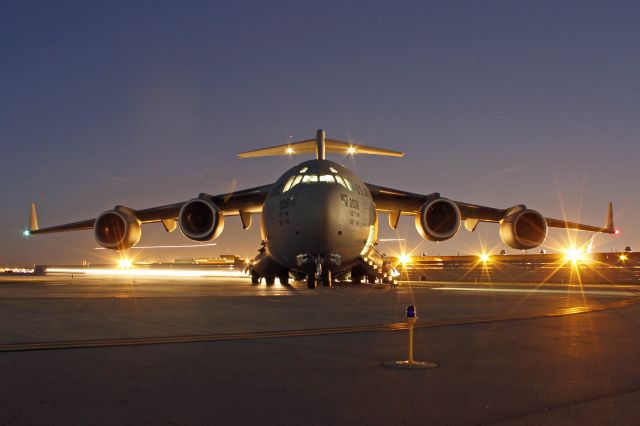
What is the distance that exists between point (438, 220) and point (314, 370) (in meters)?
19.7

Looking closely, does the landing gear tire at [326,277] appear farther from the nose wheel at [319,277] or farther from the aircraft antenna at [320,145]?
the aircraft antenna at [320,145]

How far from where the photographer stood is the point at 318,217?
67.7ft

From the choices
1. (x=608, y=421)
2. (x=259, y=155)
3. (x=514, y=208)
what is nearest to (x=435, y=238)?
(x=514, y=208)

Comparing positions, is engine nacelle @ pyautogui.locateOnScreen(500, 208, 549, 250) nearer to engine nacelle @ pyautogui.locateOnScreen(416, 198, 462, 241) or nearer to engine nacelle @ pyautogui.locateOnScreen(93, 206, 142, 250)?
engine nacelle @ pyautogui.locateOnScreen(416, 198, 462, 241)

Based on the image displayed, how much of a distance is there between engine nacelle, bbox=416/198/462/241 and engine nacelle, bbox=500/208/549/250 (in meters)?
2.67

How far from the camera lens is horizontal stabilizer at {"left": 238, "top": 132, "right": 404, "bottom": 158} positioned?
30453 mm

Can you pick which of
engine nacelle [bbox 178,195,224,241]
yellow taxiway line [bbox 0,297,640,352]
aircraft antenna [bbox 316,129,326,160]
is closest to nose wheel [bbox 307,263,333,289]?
engine nacelle [bbox 178,195,224,241]

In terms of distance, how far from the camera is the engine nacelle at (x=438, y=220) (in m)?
24.6

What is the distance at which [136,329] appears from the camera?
950 centimetres

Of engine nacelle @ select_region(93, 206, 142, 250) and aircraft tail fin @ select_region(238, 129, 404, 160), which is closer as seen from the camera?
engine nacelle @ select_region(93, 206, 142, 250)

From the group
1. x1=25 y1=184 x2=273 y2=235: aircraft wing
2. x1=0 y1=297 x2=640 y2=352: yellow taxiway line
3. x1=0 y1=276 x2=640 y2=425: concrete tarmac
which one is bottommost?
x1=0 y1=276 x2=640 y2=425: concrete tarmac

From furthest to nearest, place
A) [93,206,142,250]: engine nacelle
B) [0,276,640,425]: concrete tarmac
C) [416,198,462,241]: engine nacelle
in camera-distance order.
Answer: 1. [93,206,142,250]: engine nacelle
2. [416,198,462,241]: engine nacelle
3. [0,276,640,425]: concrete tarmac

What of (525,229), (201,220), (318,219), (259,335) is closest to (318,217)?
(318,219)

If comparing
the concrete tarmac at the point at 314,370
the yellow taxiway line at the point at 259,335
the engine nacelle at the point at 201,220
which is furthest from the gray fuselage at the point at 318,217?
the yellow taxiway line at the point at 259,335
